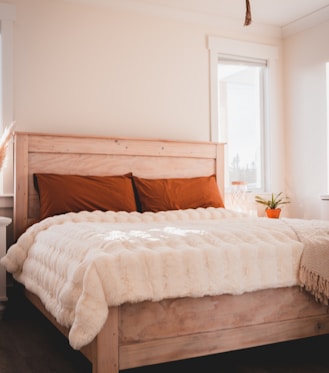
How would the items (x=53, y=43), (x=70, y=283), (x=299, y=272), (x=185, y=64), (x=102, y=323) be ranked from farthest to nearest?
(x=185, y=64) < (x=53, y=43) < (x=299, y=272) < (x=70, y=283) < (x=102, y=323)

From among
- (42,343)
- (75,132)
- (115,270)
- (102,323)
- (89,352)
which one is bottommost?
(42,343)

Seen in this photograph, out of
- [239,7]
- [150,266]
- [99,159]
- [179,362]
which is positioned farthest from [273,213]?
[150,266]

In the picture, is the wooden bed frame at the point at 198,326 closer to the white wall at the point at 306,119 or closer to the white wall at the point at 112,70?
the white wall at the point at 112,70

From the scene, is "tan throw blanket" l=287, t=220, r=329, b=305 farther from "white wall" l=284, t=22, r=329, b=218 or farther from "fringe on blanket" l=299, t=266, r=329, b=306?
"white wall" l=284, t=22, r=329, b=218

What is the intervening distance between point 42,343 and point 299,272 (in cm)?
142

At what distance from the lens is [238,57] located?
4949 mm

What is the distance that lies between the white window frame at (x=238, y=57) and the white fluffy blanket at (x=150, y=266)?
7.40 ft

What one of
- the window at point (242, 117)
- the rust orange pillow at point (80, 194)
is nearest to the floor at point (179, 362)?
the rust orange pillow at point (80, 194)

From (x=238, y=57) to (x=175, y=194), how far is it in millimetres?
1824

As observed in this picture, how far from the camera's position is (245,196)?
15.9ft

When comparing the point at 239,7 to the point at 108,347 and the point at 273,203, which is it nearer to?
the point at 273,203

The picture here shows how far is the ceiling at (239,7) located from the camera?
439 centimetres

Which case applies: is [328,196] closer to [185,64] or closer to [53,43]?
[185,64]

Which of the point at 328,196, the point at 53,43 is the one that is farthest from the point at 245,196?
the point at 53,43
